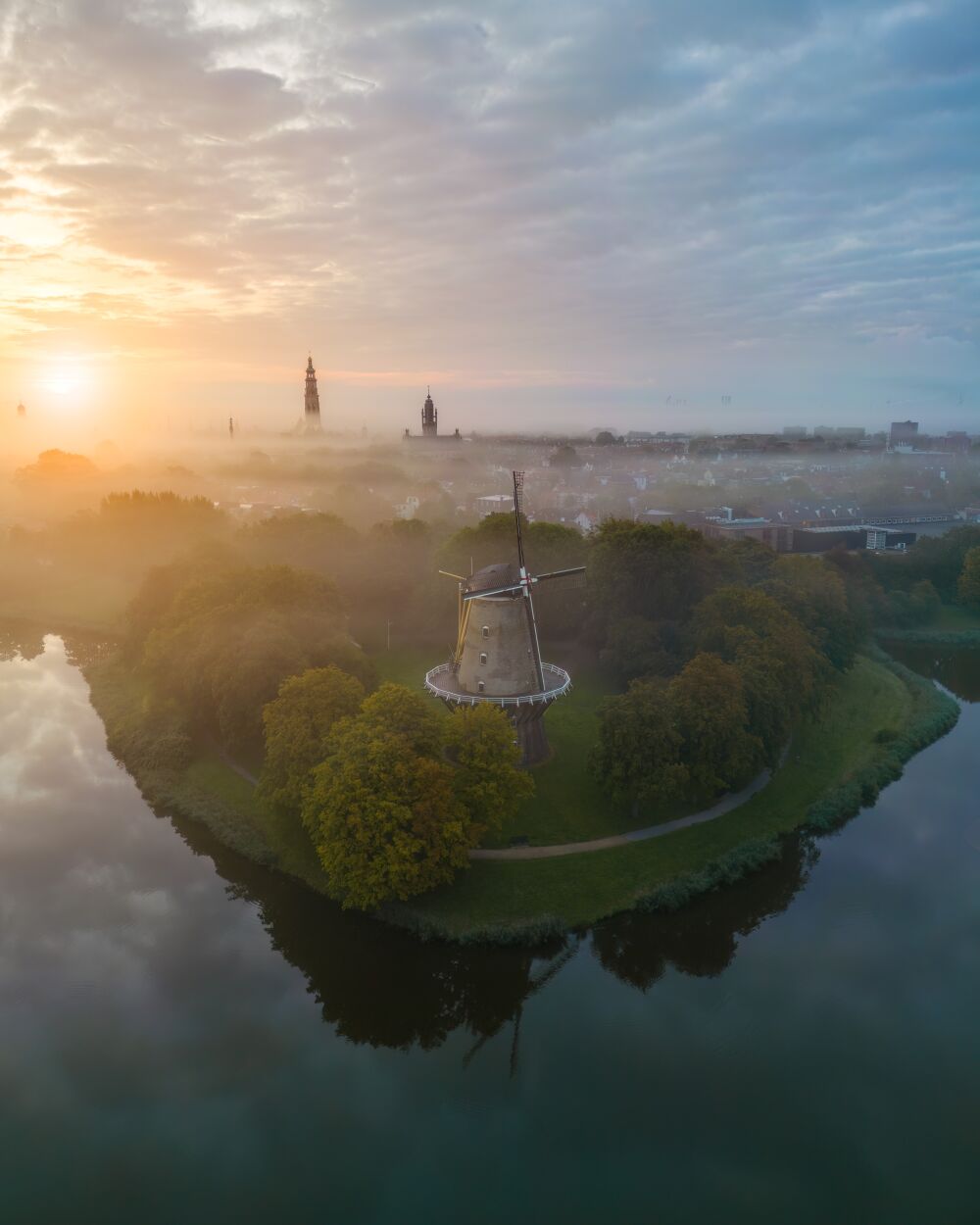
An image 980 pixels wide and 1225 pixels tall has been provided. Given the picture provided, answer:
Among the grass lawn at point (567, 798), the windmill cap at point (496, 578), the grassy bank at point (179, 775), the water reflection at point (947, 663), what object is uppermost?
the windmill cap at point (496, 578)

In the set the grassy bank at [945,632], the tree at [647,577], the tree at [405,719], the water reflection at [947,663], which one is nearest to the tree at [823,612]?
the tree at [647,577]

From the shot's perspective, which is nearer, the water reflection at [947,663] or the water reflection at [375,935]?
the water reflection at [375,935]

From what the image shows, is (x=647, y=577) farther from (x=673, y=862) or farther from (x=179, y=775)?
(x=179, y=775)

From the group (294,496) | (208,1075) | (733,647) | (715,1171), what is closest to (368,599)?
(733,647)

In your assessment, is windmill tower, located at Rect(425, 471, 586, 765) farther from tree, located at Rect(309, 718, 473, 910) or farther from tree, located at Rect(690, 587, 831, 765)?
tree, located at Rect(690, 587, 831, 765)

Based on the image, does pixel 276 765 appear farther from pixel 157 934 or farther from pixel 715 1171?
pixel 715 1171

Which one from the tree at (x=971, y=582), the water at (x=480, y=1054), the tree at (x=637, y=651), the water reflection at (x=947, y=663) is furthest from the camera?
the tree at (x=971, y=582)

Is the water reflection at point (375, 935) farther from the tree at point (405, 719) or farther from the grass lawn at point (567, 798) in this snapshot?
the tree at point (405, 719)

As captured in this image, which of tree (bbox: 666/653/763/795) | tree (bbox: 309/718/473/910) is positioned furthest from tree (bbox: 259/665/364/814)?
tree (bbox: 666/653/763/795)
